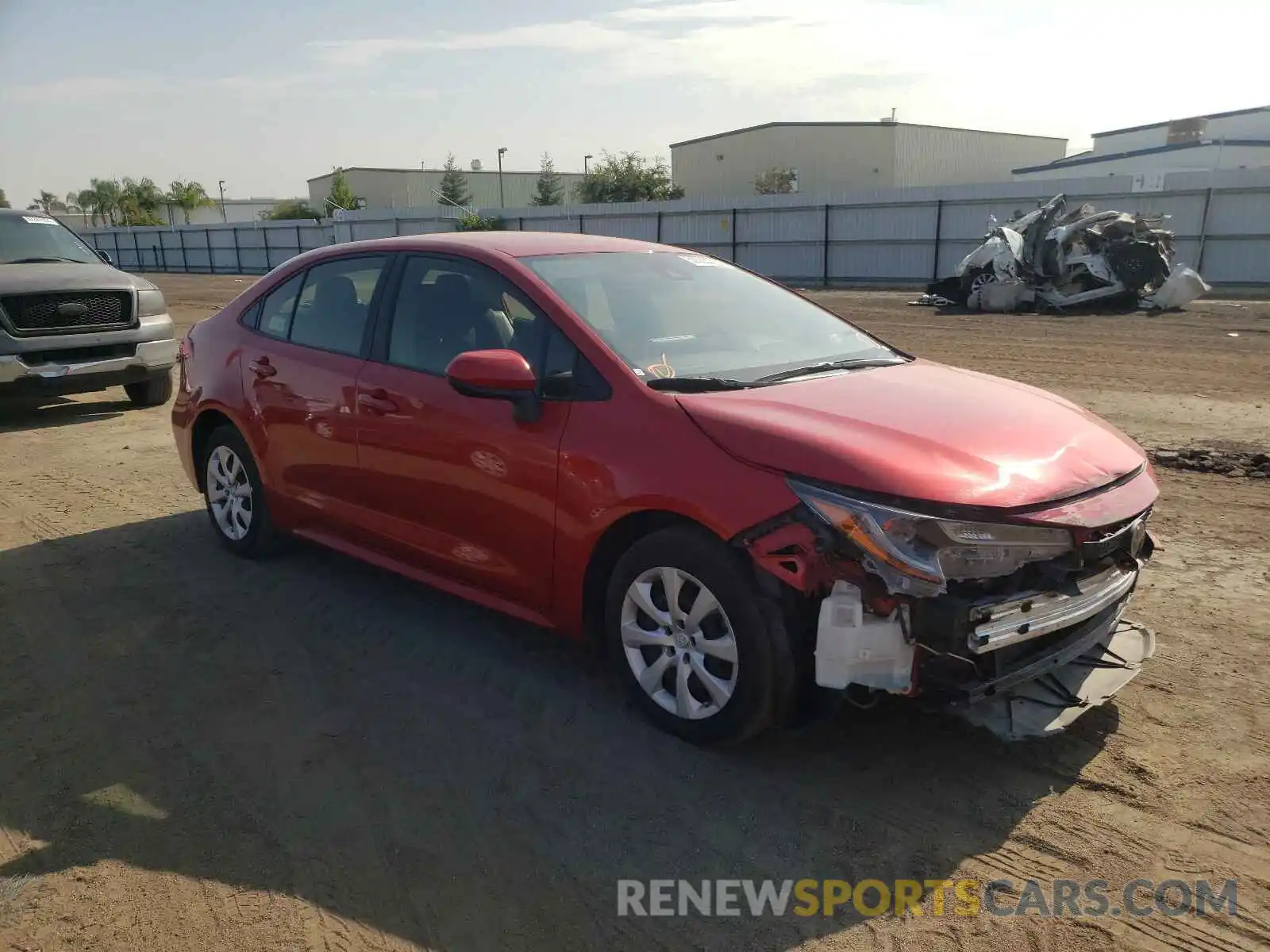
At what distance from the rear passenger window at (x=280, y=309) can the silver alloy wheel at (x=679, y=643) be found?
2818mm

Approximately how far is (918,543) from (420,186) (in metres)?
82.7

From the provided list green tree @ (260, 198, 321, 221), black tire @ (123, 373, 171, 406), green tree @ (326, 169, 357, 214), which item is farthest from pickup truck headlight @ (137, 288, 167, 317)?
green tree @ (260, 198, 321, 221)

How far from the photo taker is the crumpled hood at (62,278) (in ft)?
32.0

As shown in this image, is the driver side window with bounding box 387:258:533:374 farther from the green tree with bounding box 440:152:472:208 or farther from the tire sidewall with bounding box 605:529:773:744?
the green tree with bounding box 440:152:472:208

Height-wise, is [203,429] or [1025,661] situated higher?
[203,429]

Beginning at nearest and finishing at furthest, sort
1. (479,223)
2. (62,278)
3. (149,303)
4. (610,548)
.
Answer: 1. (610,548)
2. (62,278)
3. (149,303)
4. (479,223)

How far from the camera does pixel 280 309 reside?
545 centimetres

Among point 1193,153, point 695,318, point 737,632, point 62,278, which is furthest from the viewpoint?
point 1193,153

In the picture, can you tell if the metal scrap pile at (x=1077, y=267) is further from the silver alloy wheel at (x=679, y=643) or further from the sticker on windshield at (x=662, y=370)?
the silver alloy wheel at (x=679, y=643)

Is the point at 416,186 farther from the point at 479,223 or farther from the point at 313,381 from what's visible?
the point at 313,381

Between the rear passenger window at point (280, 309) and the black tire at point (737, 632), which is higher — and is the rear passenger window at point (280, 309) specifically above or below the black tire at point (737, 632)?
above

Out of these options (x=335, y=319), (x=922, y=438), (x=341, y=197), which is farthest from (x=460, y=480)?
(x=341, y=197)

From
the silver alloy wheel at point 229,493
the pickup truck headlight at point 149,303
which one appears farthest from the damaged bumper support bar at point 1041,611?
the pickup truck headlight at point 149,303

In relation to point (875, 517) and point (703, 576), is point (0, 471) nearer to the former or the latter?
point (703, 576)
